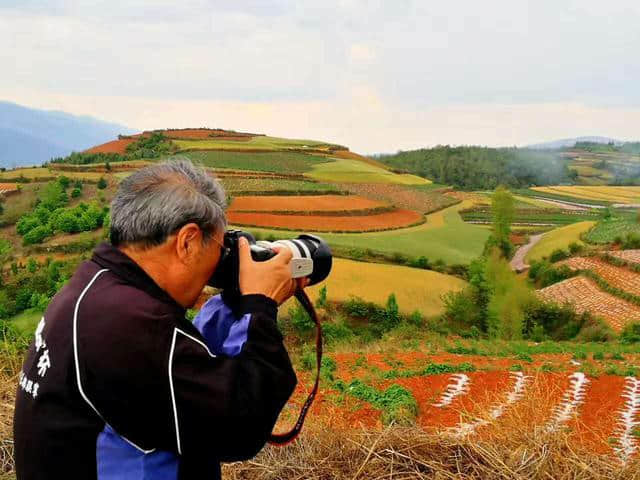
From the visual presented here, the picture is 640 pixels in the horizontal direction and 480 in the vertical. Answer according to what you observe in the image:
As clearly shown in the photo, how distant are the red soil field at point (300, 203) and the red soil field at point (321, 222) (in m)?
0.93

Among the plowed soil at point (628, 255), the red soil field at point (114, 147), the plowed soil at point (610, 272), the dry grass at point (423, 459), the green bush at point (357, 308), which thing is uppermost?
the red soil field at point (114, 147)

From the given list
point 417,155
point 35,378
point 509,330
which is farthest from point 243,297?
point 417,155

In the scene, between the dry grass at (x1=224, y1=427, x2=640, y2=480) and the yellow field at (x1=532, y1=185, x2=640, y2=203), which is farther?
the yellow field at (x1=532, y1=185, x2=640, y2=203)

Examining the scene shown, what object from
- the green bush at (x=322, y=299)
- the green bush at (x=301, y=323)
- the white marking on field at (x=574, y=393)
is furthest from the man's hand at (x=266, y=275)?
the green bush at (x=322, y=299)

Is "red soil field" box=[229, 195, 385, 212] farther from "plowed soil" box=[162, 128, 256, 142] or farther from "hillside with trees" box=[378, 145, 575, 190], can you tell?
"hillside with trees" box=[378, 145, 575, 190]

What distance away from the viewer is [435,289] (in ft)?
80.8

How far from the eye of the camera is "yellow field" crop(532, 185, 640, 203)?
6219 cm

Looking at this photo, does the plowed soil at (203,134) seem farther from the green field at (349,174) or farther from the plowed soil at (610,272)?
the plowed soil at (610,272)

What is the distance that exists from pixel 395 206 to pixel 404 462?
3692 centimetres

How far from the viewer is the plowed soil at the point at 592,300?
2027 cm

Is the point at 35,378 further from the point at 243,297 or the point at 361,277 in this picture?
the point at 361,277

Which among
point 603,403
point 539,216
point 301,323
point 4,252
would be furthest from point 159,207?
point 539,216

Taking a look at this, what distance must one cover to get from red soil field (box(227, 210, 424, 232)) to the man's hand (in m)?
27.3

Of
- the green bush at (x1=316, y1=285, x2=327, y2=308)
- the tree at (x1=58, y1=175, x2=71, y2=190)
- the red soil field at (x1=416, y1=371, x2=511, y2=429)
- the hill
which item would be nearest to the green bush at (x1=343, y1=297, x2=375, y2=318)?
the hill
